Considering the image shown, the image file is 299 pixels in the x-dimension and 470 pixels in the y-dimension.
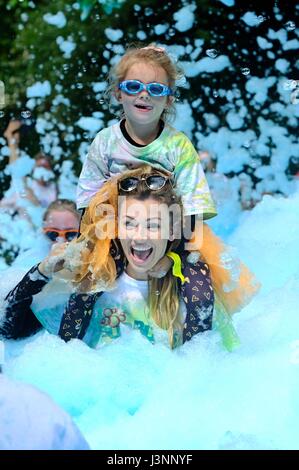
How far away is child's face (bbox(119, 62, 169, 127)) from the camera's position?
83.6 inches

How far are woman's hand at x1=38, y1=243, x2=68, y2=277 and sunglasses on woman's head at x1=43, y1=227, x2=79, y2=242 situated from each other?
44 cm

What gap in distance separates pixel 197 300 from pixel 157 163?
39 cm

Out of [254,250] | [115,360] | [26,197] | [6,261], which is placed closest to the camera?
[115,360]

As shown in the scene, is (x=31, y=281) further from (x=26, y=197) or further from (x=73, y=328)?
(x=26, y=197)

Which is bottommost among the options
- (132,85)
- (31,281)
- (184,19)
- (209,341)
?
(209,341)

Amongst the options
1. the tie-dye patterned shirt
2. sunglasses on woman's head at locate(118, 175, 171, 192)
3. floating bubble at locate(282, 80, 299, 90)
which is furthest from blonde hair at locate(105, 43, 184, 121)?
floating bubble at locate(282, 80, 299, 90)

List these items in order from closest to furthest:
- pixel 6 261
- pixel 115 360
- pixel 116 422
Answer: pixel 116 422 < pixel 115 360 < pixel 6 261

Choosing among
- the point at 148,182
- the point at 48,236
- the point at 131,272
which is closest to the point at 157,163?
the point at 148,182

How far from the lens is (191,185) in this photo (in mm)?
2145

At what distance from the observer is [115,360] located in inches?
81.3

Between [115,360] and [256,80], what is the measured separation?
1.74 metres

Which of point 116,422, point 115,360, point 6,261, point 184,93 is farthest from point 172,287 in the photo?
point 184,93

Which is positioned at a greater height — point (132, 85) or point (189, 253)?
point (132, 85)

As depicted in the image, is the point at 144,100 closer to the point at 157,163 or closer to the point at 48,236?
the point at 157,163
